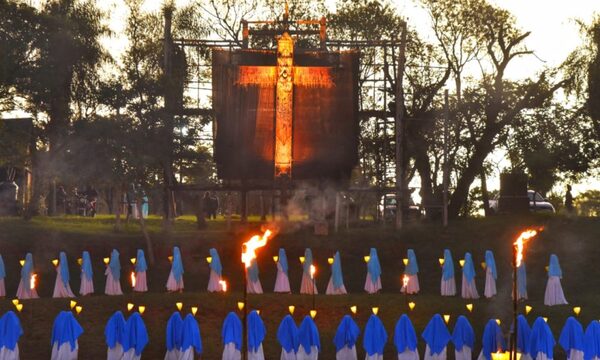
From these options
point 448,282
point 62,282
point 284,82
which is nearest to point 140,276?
point 62,282

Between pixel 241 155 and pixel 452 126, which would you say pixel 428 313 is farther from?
pixel 452 126

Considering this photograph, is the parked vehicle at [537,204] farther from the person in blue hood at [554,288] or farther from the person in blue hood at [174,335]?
the person in blue hood at [174,335]

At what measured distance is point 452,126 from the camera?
2216 inches

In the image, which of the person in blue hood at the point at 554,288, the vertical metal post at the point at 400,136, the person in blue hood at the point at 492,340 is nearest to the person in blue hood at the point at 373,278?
the person in blue hood at the point at 554,288

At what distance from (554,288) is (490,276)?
214cm

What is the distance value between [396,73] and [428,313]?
607 inches

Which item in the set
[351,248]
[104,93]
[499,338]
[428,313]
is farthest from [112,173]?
[499,338]

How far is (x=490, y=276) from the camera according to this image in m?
40.8

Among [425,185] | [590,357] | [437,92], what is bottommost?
[590,357]

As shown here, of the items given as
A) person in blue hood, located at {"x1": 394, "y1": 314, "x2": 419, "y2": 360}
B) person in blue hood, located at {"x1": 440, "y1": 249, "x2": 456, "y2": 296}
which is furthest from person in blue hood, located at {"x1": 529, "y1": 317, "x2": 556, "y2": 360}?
person in blue hood, located at {"x1": 440, "y1": 249, "x2": 456, "y2": 296}

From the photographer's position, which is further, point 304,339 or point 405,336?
point 405,336

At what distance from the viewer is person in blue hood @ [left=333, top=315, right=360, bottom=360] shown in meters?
31.7

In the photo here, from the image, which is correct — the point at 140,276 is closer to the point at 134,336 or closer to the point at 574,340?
the point at 134,336

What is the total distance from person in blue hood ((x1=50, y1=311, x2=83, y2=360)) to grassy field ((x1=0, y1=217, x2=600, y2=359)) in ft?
5.53
